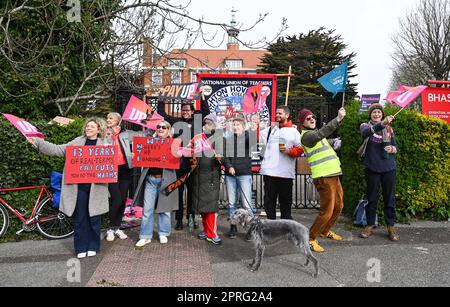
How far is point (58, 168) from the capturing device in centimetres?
618

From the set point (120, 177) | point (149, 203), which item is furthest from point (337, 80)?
point (120, 177)

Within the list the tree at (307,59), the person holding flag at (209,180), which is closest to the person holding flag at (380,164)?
the person holding flag at (209,180)

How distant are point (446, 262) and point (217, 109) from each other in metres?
5.18

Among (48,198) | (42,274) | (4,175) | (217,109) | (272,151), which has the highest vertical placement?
(217,109)

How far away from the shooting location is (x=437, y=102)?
27.2 feet

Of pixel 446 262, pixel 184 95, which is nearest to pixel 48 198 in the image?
pixel 184 95

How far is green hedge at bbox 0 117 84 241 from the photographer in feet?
19.3

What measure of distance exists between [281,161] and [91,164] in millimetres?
2824

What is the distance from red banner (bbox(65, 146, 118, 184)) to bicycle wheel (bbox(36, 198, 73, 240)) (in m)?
1.38

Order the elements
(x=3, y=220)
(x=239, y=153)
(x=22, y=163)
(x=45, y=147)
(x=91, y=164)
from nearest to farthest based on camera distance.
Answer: (x=45, y=147) → (x=91, y=164) → (x=239, y=153) → (x=3, y=220) → (x=22, y=163)

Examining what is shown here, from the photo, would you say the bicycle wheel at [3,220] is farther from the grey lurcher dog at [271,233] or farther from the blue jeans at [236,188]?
the grey lurcher dog at [271,233]

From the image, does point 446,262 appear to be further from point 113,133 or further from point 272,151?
point 113,133

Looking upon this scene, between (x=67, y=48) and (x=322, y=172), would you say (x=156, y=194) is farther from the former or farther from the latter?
(x=67, y=48)

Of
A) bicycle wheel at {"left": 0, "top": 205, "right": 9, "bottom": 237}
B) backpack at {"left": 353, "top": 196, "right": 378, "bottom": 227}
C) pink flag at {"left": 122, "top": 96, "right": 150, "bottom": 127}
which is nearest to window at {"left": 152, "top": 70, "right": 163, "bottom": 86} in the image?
pink flag at {"left": 122, "top": 96, "right": 150, "bottom": 127}
